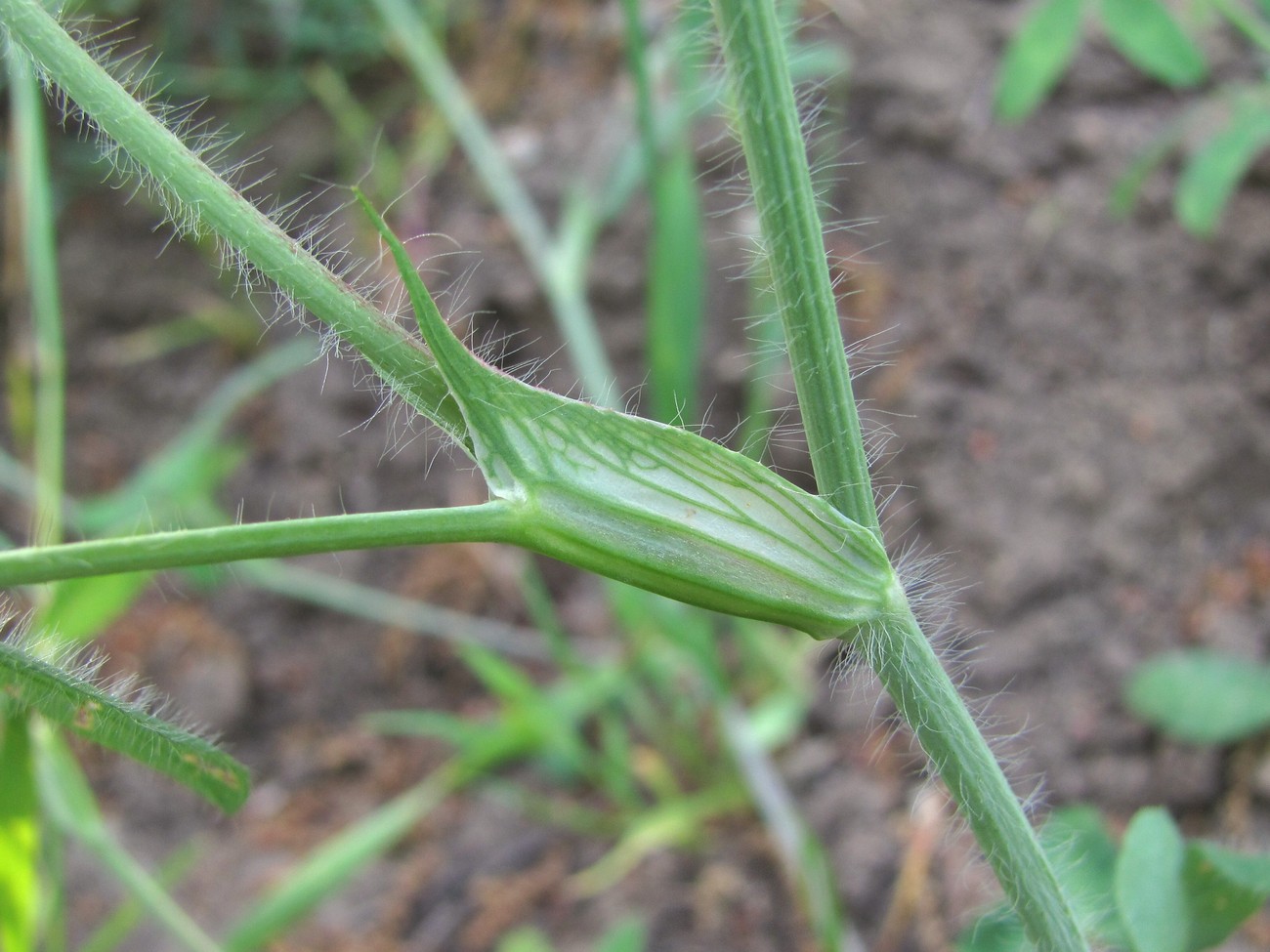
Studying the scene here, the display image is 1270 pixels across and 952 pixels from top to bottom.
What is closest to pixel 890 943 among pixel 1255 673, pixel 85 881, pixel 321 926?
pixel 1255 673

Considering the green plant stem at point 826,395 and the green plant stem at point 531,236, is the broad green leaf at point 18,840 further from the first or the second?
the green plant stem at point 531,236

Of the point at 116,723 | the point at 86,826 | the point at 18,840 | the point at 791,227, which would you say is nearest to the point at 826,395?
the point at 791,227

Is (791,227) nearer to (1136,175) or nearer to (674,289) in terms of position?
(674,289)

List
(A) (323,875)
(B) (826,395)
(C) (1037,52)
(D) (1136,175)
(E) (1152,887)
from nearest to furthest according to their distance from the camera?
(B) (826,395) → (E) (1152,887) → (C) (1037,52) → (A) (323,875) → (D) (1136,175)

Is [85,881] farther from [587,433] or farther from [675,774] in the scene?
[587,433]

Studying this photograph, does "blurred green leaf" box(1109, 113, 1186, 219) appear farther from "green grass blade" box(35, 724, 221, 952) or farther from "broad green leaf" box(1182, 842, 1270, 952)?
"green grass blade" box(35, 724, 221, 952)

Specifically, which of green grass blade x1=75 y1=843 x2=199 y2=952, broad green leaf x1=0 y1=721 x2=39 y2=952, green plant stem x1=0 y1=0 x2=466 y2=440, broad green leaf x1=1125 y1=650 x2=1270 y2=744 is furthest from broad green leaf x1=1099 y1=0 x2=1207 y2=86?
green grass blade x1=75 y1=843 x2=199 y2=952
